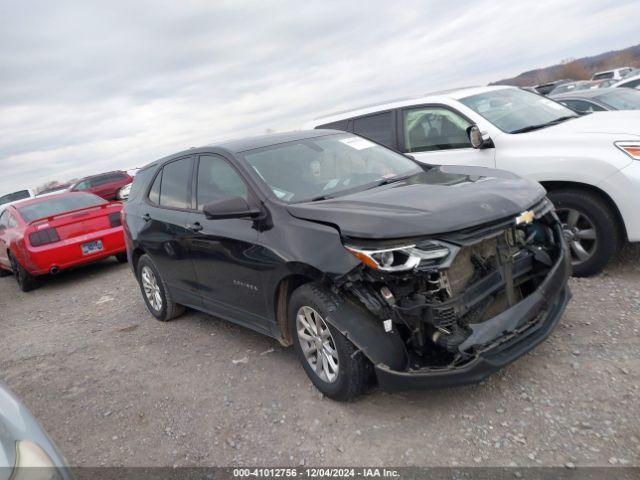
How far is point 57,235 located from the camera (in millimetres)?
8109

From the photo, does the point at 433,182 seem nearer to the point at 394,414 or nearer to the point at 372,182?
the point at 372,182

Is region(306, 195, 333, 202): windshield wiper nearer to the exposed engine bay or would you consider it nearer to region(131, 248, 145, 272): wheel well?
the exposed engine bay

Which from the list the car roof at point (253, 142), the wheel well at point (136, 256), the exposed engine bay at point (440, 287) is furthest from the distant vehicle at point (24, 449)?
the wheel well at point (136, 256)

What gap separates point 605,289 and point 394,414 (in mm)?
2354

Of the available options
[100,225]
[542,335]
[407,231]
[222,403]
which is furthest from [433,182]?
[100,225]

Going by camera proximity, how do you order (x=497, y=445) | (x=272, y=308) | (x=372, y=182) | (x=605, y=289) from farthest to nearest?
(x=605, y=289), (x=372, y=182), (x=272, y=308), (x=497, y=445)

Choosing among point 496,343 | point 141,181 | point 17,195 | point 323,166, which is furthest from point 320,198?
point 17,195

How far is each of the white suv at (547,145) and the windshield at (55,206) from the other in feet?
16.1

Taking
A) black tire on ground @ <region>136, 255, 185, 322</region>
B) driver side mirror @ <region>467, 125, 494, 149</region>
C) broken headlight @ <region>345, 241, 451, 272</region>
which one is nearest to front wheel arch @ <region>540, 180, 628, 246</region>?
driver side mirror @ <region>467, 125, 494, 149</region>

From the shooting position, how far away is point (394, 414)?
324 centimetres

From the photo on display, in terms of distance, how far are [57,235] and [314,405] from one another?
624 centimetres

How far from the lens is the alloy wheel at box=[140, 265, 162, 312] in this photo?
5586mm

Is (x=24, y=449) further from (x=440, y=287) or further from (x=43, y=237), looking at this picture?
(x=43, y=237)

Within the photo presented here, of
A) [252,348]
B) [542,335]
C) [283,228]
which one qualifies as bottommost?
[252,348]
